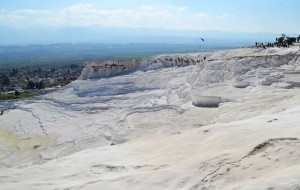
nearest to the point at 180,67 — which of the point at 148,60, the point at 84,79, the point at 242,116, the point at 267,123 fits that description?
the point at 148,60

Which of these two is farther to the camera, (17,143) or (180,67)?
(180,67)

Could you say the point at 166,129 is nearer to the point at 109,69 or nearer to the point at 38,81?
the point at 109,69

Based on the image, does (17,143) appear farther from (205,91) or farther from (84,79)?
(84,79)

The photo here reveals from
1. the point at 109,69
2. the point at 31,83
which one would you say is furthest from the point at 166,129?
the point at 31,83

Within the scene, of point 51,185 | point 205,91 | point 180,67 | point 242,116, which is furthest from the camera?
point 180,67

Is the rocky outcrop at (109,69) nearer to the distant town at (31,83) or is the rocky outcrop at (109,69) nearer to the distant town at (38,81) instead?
the distant town at (38,81)

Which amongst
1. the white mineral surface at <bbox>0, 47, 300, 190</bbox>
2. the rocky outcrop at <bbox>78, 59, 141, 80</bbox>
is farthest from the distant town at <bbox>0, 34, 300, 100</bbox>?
the rocky outcrop at <bbox>78, 59, 141, 80</bbox>

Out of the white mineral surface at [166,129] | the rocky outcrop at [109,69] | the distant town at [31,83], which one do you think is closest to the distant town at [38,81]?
the distant town at [31,83]

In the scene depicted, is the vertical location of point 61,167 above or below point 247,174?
below

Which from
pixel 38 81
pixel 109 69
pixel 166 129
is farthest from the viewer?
pixel 38 81
